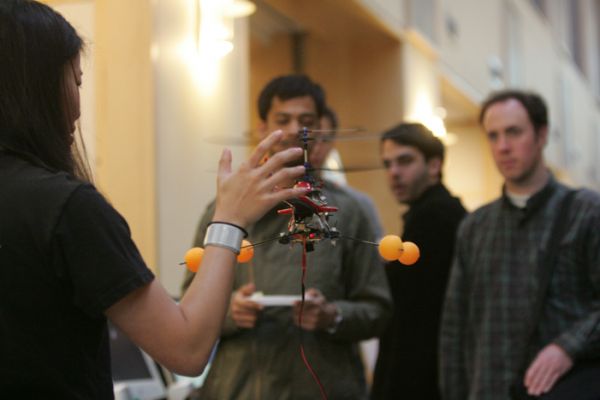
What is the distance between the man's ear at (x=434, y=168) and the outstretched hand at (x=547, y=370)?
1314 mm

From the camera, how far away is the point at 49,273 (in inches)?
50.2

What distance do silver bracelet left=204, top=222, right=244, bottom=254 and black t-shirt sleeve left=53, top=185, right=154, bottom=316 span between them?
168 mm

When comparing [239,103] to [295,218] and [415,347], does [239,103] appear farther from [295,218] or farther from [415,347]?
[295,218]

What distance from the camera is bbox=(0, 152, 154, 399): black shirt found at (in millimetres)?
1260

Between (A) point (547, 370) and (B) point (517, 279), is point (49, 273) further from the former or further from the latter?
(B) point (517, 279)

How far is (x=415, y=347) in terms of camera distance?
126 inches

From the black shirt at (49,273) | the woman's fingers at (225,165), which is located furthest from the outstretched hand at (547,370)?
the black shirt at (49,273)

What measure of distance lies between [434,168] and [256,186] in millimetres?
2377

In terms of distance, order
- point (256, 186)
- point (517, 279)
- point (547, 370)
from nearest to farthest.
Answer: point (256, 186), point (547, 370), point (517, 279)

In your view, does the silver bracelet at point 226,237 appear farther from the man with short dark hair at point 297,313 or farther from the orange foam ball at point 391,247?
the man with short dark hair at point 297,313

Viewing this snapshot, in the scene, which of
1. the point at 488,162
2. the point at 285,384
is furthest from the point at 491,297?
the point at 488,162

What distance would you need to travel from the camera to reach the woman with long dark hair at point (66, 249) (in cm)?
126

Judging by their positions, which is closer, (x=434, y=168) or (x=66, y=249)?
(x=66, y=249)

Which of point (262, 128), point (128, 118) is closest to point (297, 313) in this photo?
point (262, 128)
